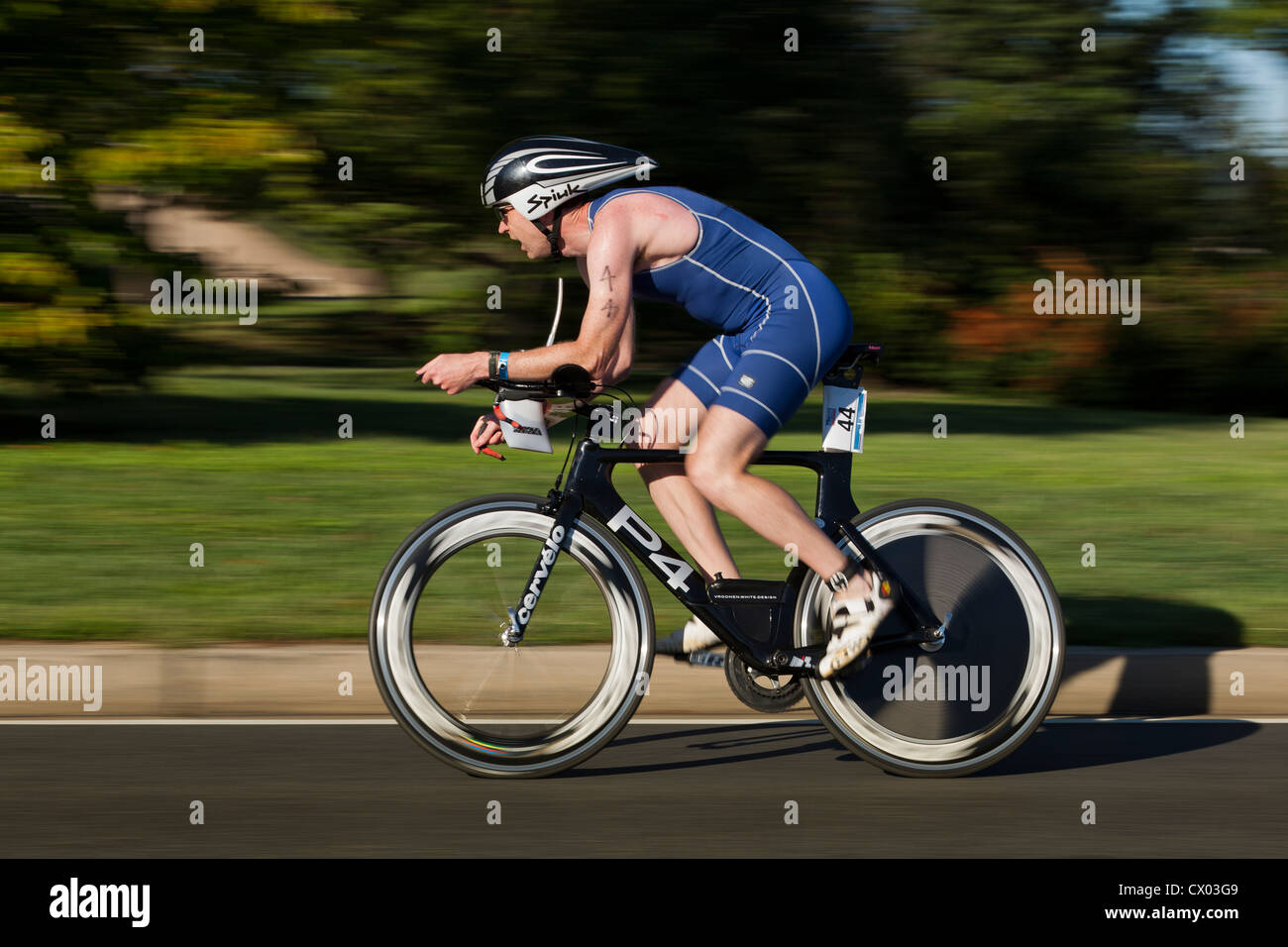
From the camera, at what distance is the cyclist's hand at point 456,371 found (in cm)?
466

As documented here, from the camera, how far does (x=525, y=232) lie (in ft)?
15.9

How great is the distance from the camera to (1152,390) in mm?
17906

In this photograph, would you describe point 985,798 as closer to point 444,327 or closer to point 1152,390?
point 444,327

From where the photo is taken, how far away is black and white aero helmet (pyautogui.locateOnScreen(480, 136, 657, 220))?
4.72m

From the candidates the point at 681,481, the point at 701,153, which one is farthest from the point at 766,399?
the point at 701,153

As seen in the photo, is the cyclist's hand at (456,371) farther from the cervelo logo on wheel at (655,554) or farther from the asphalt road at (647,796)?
the asphalt road at (647,796)

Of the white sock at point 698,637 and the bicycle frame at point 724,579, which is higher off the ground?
the bicycle frame at point 724,579

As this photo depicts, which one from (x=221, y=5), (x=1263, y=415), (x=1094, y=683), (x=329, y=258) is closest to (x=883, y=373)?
(x=1263, y=415)

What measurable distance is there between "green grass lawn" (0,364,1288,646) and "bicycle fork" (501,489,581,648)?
5.05ft

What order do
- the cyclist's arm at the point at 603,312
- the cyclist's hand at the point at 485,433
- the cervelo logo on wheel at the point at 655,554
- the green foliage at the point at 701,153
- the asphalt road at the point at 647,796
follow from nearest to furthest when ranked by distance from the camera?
1. the asphalt road at the point at 647,796
2. the cyclist's arm at the point at 603,312
3. the cyclist's hand at the point at 485,433
4. the cervelo logo on wheel at the point at 655,554
5. the green foliage at the point at 701,153

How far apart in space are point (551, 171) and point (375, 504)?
4337 millimetres

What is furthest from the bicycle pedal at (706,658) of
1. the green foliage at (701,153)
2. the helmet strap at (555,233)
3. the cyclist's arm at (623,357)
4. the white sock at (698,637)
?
the green foliage at (701,153)

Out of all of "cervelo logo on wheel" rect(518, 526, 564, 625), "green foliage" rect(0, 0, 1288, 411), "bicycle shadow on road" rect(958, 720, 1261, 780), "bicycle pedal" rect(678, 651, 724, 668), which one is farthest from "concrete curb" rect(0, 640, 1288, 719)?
"green foliage" rect(0, 0, 1288, 411)

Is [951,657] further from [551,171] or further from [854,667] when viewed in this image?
[551,171]
